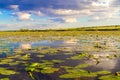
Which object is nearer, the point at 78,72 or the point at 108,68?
the point at 78,72

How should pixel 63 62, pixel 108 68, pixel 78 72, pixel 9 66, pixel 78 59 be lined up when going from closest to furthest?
pixel 78 72
pixel 108 68
pixel 9 66
pixel 63 62
pixel 78 59

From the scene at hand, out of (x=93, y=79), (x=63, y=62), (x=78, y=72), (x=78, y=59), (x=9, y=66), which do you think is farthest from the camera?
(x=78, y=59)

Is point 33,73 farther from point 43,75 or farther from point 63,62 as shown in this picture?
point 63,62

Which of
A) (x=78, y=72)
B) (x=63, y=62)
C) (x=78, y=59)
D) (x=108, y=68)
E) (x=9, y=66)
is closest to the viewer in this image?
(x=78, y=72)

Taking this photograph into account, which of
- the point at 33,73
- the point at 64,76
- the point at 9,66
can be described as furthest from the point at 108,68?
the point at 9,66

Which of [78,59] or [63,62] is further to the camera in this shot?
[78,59]

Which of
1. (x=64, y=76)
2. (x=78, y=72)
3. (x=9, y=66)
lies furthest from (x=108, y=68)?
(x=9, y=66)

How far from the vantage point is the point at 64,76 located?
7875 millimetres

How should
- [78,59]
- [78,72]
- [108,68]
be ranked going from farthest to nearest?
[78,59], [108,68], [78,72]

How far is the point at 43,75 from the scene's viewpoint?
27.1 ft

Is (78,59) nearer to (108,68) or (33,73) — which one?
(108,68)

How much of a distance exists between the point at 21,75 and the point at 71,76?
180cm

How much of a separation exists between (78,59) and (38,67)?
109 inches

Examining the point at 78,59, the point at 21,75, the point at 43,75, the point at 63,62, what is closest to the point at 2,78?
the point at 21,75
